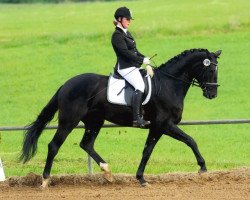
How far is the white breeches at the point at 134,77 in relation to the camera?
1193 cm

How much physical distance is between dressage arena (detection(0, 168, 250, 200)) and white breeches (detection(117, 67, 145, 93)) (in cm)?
158

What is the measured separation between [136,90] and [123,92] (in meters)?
0.26

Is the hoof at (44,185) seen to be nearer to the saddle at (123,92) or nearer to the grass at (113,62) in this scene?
the saddle at (123,92)

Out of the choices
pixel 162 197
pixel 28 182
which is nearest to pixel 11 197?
pixel 28 182

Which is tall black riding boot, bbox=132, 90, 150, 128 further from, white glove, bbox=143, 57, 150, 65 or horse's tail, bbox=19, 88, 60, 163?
horse's tail, bbox=19, 88, 60, 163

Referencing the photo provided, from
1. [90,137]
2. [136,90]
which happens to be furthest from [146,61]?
[90,137]

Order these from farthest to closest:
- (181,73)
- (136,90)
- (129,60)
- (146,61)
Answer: (181,73), (129,60), (136,90), (146,61)

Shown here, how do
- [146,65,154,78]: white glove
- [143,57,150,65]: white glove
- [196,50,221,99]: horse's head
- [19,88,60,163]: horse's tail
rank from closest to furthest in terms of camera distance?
[143,57,150,65]: white glove, [146,65,154,78]: white glove, [196,50,221,99]: horse's head, [19,88,60,163]: horse's tail

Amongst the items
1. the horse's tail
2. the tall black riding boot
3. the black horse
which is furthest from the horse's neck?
the horse's tail

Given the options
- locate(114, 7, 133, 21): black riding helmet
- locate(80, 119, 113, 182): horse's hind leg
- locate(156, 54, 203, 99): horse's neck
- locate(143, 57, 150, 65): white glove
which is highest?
locate(114, 7, 133, 21): black riding helmet

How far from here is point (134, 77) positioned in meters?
12.0

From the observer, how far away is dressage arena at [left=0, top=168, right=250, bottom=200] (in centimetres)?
1129

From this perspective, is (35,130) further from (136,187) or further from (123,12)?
(123,12)

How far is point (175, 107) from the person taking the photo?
475 inches
